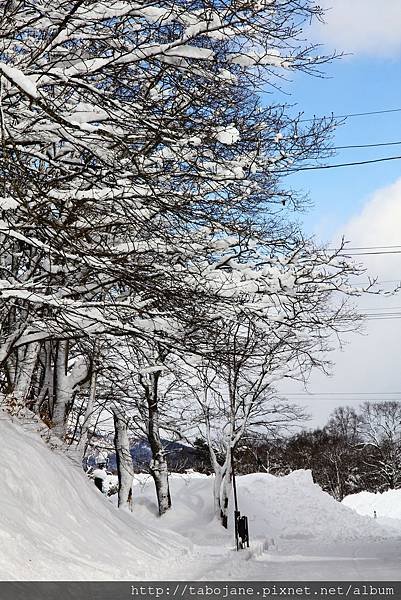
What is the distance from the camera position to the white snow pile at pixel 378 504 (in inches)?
1718

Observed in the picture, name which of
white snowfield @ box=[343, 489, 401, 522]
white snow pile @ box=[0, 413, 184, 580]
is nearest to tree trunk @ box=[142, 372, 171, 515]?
white snow pile @ box=[0, 413, 184, 580]

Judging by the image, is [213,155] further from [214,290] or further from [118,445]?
[118,445]

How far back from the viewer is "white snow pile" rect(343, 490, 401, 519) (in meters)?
43.6

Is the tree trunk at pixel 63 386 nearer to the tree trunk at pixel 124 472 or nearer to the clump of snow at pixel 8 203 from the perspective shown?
the tree trunk at pixel 124 472

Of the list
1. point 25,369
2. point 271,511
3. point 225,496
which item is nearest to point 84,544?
point 25,369

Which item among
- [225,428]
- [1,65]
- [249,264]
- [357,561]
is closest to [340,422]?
[225,428]

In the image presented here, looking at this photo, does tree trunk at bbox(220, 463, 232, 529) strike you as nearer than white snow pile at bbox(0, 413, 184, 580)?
No

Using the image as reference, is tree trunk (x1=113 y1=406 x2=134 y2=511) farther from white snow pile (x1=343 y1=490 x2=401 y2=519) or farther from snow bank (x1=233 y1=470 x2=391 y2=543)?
white snow pile (x1=343 y1=490 x2=401 y2=519)

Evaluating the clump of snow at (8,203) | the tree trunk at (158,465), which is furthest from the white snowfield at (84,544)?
the tree trunk at (158,465)

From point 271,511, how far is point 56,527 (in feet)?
69.2

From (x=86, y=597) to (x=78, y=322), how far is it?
2.97m

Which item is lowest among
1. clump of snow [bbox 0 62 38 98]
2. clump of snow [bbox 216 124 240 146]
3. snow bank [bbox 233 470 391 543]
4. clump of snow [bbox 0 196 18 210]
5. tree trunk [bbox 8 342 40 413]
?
snow bank [bbox 233 470 391 543]

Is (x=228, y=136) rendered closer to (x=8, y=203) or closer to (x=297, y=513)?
(x=8, y=203)

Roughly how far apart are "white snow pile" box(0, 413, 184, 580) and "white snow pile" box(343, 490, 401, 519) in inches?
A: 1333
